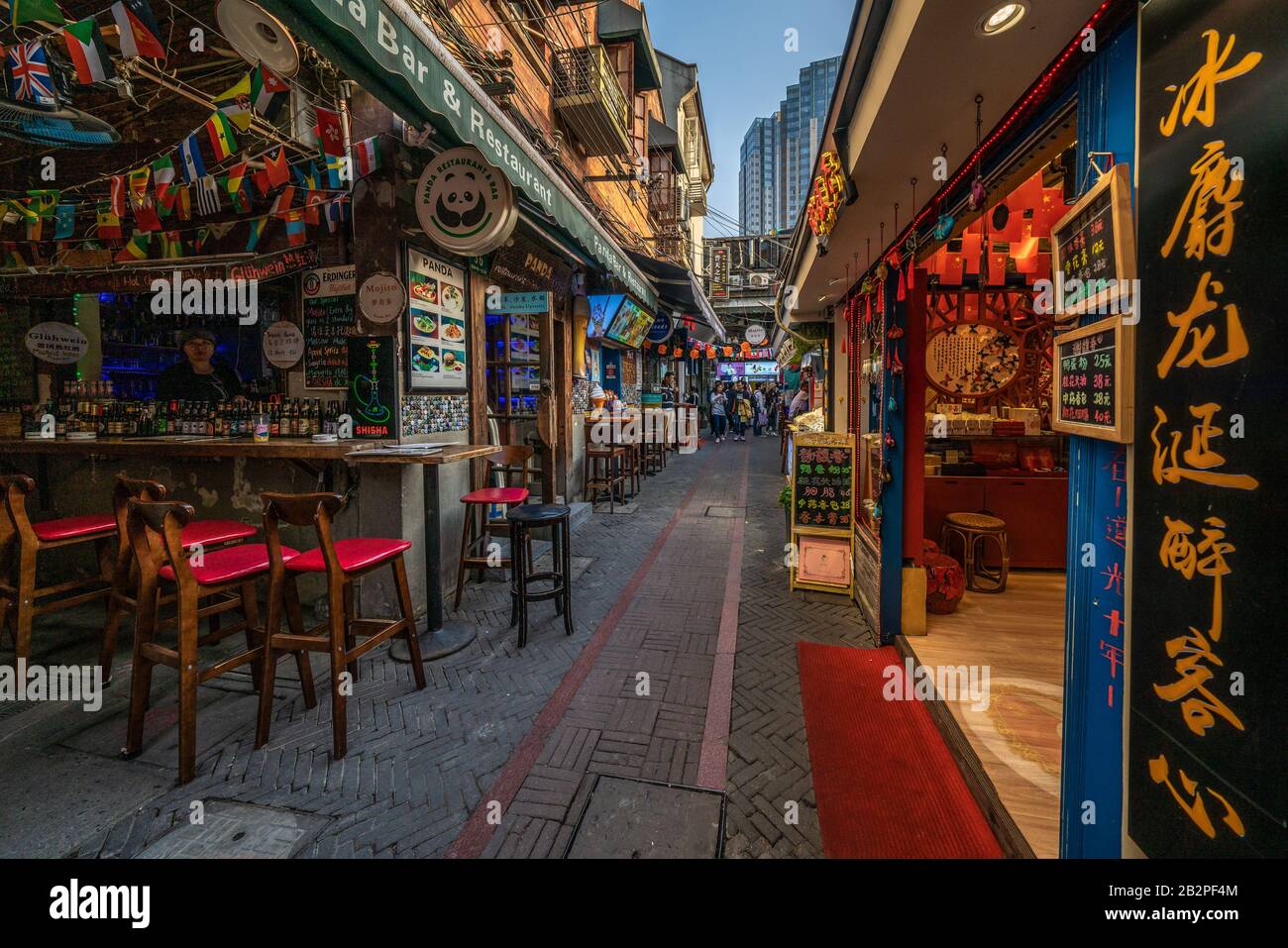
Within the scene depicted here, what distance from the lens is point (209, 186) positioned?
462cm

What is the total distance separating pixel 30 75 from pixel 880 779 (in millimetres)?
6352

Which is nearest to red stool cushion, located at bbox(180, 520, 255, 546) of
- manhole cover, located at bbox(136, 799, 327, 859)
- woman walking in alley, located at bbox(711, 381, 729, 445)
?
manhole cover, located at bbox(136, 799, 327, 859)

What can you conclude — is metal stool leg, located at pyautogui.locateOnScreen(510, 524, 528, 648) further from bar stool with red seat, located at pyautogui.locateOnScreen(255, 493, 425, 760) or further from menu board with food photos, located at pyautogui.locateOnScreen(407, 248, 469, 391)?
menu board with food photos, located at pyautogui.locateOnScreen(407, 248, 469, 391)

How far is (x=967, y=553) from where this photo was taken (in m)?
5.27

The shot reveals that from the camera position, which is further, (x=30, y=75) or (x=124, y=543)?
(x=30, y=75)

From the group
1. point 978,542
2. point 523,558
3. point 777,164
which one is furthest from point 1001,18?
point 777,164

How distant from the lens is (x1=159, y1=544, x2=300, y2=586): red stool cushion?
2.79 metres

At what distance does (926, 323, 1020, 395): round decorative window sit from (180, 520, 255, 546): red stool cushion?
268 inches

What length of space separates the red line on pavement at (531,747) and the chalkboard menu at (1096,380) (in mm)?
2792

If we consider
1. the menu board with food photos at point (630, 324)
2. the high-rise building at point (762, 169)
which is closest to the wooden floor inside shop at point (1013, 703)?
the menu board with food photos at point (630, 324)

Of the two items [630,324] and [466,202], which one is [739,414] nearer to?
[630,324]

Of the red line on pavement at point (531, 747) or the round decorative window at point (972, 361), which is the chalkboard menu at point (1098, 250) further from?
the round decorative window at point (972, 361)
